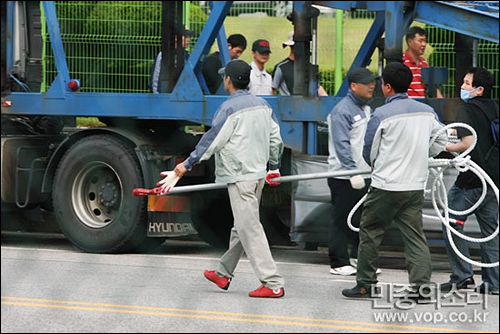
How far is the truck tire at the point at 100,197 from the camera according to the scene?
34.3ft

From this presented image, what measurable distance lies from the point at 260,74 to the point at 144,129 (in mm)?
1277

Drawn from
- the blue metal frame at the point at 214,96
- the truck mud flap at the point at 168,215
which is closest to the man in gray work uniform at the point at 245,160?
the blue metal frame at the point at 214,96

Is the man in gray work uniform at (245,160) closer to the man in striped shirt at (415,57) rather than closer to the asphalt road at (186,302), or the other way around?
the asphalt road at (186,302)

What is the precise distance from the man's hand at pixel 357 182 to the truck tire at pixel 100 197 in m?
2.11

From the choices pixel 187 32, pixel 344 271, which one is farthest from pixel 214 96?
pixel 344 271

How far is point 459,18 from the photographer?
9719 mm

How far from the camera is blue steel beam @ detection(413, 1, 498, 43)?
31.4 ft

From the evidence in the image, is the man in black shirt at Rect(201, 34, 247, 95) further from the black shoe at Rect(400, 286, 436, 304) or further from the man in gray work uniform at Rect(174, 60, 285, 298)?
the black shoe at Rect(400, 286, 436, 304)

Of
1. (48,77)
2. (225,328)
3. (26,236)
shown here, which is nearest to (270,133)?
(225,328)

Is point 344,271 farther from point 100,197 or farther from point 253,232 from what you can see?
point 100,197

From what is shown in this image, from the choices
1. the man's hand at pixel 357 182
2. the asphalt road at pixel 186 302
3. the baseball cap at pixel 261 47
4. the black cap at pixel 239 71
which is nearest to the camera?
the asphalt road at pixel 186 302

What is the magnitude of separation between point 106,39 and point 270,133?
348 cm

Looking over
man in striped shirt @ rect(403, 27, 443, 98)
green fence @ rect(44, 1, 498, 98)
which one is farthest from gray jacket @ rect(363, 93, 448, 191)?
green fence @ rect(44, 1, 498, 98)

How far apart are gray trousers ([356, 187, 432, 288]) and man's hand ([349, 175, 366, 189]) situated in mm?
997
